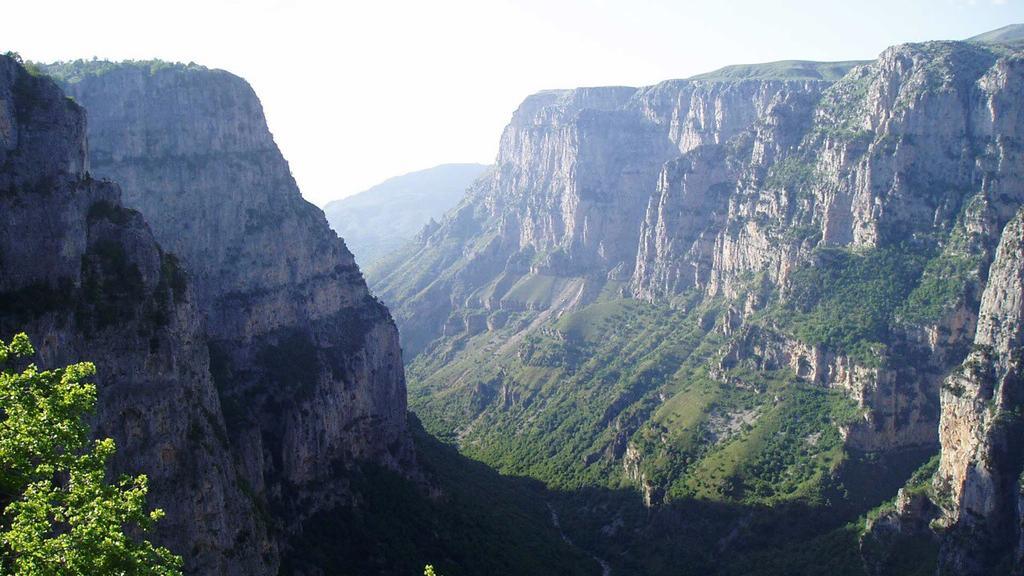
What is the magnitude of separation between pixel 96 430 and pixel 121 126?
70.5 metres

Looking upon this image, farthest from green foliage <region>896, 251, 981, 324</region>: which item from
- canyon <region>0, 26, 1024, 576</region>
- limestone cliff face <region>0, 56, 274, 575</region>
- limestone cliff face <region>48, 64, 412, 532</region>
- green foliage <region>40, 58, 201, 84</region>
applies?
green foliage <region>40, 58, 201, 84</region>

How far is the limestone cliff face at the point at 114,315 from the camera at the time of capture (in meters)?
56.6

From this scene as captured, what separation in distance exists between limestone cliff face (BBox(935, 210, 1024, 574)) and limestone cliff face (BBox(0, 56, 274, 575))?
84940 mm

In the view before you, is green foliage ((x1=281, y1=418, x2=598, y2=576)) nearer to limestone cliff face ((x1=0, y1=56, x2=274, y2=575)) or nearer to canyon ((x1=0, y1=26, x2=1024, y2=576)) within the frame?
canyon ((x1=0, y1=26, x2=1024, y2=576))

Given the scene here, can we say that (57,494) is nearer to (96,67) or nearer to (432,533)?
(432,533)

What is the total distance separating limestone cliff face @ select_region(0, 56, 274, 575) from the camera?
56.6 metres

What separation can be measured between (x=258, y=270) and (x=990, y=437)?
103 m

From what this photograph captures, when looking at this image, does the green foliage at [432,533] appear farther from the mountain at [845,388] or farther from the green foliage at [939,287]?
the green foliage at [939,287]

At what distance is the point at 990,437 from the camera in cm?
9519

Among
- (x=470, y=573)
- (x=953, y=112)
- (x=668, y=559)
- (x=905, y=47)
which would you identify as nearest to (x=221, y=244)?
(x=470, y=573)

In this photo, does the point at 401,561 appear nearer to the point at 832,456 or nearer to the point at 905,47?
the point at 832,456

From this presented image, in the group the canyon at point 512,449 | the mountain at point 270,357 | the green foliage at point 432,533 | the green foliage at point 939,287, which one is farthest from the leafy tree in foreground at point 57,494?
the green foliage at point 939,287

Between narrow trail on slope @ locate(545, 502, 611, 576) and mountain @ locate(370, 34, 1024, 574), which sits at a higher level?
mountain @ locate(370, 34, 1024, 574)

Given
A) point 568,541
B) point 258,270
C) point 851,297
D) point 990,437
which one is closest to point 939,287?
point 851,297
